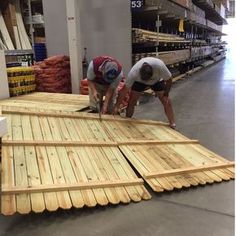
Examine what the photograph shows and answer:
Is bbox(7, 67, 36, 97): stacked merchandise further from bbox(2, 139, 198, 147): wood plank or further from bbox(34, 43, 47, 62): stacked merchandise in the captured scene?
bbox(2, 139, 198, 147): wood plank

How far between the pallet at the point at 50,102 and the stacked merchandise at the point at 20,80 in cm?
23

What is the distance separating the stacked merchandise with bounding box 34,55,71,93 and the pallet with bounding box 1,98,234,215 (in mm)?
2888

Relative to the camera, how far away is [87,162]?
3061mm

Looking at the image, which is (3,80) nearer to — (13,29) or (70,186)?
(13,29)

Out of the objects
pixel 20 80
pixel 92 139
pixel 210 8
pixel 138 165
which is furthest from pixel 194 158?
pixel 210 8

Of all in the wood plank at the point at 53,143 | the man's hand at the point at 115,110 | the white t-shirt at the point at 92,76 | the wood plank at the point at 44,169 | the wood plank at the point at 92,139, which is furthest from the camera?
the man's hand at the point at 115,110

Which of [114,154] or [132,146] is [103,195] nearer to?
[114,154]

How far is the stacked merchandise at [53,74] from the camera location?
6.84 metres

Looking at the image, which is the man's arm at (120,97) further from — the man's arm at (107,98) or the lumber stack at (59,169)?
the lumber stack at (59,169)

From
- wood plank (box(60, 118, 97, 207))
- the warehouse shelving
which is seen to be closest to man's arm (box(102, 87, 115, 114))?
wood plank (box(60, 118, 97, 207))

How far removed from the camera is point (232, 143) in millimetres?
4242

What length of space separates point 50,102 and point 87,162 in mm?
2841

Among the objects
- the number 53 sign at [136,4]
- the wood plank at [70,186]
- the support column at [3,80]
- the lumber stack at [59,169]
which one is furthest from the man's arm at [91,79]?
the number 53 sign at [136,4]

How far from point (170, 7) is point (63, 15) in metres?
3.08
